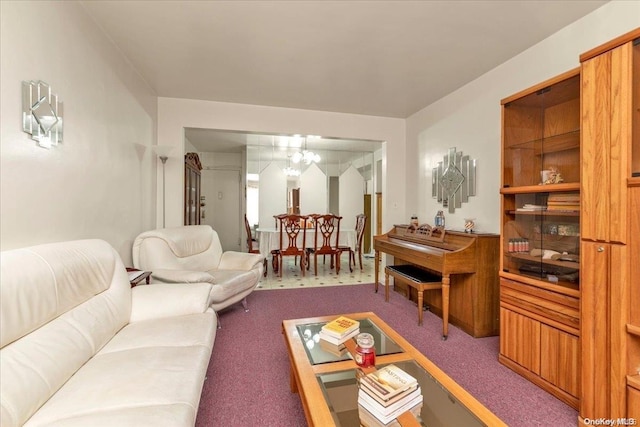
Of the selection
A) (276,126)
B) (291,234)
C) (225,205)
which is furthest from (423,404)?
(225,205)

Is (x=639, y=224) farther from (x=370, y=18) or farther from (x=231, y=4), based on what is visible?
(x=231, y=4)

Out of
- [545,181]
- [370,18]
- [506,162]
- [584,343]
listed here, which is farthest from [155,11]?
[584,343]

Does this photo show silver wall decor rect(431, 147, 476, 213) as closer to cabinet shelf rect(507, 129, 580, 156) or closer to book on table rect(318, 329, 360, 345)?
cabinet shelf rect(507, 129, 580, 156)

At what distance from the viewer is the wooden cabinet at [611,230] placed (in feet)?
4.78

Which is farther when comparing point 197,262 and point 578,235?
point 197,262

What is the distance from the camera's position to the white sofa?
1077 mm

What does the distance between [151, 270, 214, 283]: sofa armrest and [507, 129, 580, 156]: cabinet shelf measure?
277 centimetres

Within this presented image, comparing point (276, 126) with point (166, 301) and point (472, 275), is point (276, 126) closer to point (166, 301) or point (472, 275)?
point (166, 301)

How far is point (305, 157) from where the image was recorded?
21.4 feet

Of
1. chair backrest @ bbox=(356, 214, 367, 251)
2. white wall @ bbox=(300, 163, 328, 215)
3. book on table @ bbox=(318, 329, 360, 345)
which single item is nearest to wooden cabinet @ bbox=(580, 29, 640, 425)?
book on table @ bbox=(318, 329, 360, 345)

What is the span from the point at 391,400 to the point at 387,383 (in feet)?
0.22

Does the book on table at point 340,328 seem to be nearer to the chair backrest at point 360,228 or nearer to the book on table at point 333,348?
the book on table at point 333,348

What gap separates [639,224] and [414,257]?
181 cm

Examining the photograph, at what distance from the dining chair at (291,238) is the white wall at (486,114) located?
1823mm
